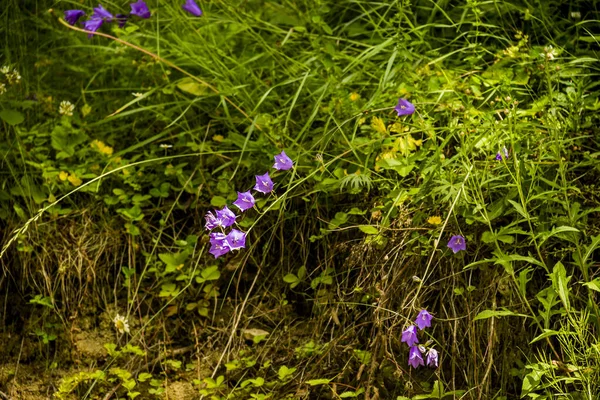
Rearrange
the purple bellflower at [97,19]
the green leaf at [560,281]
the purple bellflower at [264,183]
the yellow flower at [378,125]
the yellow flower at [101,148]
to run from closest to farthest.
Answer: the green leaf at [560,281]
the purple bellflower at [264,183]
the yellow flower at [378,125]
the purple bellflower at [97,19]
the yellow flower at [101,148]

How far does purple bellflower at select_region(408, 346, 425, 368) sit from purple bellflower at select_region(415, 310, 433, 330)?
54 mm

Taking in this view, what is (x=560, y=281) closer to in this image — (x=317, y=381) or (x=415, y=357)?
(x=415, y=357)

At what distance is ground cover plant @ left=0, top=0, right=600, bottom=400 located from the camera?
2.21 m

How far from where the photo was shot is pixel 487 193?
230 cm

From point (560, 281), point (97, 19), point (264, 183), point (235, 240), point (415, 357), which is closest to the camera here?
point (560, 281)

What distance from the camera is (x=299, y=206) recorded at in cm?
266

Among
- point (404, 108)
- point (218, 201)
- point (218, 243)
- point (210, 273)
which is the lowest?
point (210, 273)

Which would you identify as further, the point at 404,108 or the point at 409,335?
the point at 404,108

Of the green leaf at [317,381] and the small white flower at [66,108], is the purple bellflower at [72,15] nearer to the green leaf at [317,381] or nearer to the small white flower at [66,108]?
the small white flower at [66,108]

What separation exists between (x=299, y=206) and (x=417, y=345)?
2.26 ft

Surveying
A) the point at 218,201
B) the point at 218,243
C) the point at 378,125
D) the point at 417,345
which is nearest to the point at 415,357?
the point at 417,345

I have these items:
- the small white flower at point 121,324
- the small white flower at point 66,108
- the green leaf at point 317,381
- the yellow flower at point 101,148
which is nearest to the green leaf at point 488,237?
the green leaf at point 317,381

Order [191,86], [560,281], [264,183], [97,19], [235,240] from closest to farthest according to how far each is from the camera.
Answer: [560,281] → [235,240] → [264,183] → [97,19] → [191,86]

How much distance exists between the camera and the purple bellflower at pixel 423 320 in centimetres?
212
